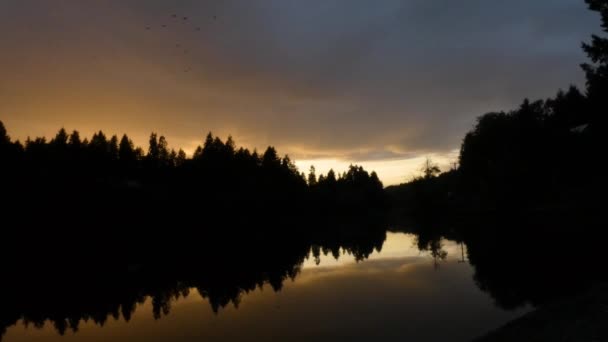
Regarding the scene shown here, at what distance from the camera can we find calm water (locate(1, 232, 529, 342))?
2006 cm

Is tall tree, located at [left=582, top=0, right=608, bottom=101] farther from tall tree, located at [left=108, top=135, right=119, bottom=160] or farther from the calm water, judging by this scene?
tall tree, located at [left=108, top=135, right=119, bottom=160]

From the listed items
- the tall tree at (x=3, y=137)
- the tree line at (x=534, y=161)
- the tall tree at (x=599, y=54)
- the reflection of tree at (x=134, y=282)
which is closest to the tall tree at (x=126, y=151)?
the tall tree at (x=3, y=137)

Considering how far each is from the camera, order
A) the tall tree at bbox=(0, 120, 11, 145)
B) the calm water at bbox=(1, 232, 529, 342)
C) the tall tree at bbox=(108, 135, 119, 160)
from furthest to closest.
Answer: the tall tree at bbox=(108, 135, 119, 160) → the tall tree at bbox=(0, 120, 11, 145) → the calm water at bbox=(1, 232, 529, 342)

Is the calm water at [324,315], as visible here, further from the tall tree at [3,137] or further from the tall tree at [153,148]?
the tall tree at [153,148]

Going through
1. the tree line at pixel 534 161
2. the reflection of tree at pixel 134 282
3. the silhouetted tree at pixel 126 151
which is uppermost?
the silhouetted tree at pixel 126 151

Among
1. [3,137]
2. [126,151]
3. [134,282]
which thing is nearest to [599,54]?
[134,282]

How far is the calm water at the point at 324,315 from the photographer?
20.1 m

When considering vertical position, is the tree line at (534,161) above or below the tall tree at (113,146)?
below

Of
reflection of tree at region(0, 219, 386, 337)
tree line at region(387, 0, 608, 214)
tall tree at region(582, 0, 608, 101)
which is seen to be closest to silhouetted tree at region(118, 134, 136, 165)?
reflection of tree at region(0, 219, 386, 337)

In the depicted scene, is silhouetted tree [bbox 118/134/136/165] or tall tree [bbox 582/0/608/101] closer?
tall tree [bbox 582/0/608/101]

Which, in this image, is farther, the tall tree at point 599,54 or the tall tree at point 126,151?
the tall tree at point 126,151

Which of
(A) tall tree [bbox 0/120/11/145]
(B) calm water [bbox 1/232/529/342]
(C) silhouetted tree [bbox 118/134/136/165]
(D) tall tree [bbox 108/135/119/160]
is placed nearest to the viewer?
(B) calm water [bbox 1/232/529/342]

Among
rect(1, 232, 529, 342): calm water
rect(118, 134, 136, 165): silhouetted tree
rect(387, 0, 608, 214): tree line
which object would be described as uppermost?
rect(118, 134, 136, 165): silhouetted tree

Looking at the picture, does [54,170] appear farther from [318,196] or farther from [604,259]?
[318,196]
